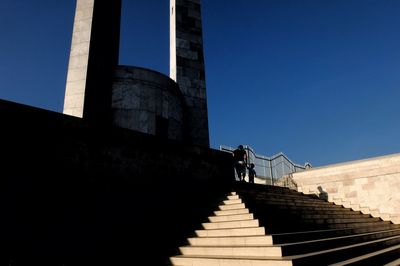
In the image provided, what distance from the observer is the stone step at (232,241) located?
4942 mm

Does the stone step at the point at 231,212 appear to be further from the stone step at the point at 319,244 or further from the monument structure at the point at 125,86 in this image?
the monument structure at the point at 125,86

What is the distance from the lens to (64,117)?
223 inches

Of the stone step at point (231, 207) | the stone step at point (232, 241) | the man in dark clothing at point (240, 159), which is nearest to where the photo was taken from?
the stone step at point (232, 241)

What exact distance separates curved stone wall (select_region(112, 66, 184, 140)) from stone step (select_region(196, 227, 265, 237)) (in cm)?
452

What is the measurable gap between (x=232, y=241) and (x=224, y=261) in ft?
2.52

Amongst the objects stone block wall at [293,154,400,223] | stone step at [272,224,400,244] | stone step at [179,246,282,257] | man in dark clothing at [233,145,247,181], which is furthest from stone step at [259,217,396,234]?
stone block wall at [293,154,400,223]

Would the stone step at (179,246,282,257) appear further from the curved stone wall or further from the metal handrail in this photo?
the metal handrail

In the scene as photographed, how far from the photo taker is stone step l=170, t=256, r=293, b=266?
4.13 meters

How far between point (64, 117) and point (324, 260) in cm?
535

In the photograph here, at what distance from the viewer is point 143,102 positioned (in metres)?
9.92

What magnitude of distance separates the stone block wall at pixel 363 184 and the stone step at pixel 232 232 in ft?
25.4

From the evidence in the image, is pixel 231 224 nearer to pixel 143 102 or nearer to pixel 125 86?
pixel 143 102

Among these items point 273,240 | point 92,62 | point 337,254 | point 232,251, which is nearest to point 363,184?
point 337,254

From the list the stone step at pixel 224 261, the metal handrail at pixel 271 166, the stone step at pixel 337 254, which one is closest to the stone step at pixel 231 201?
the stone step at pixel 224 261
